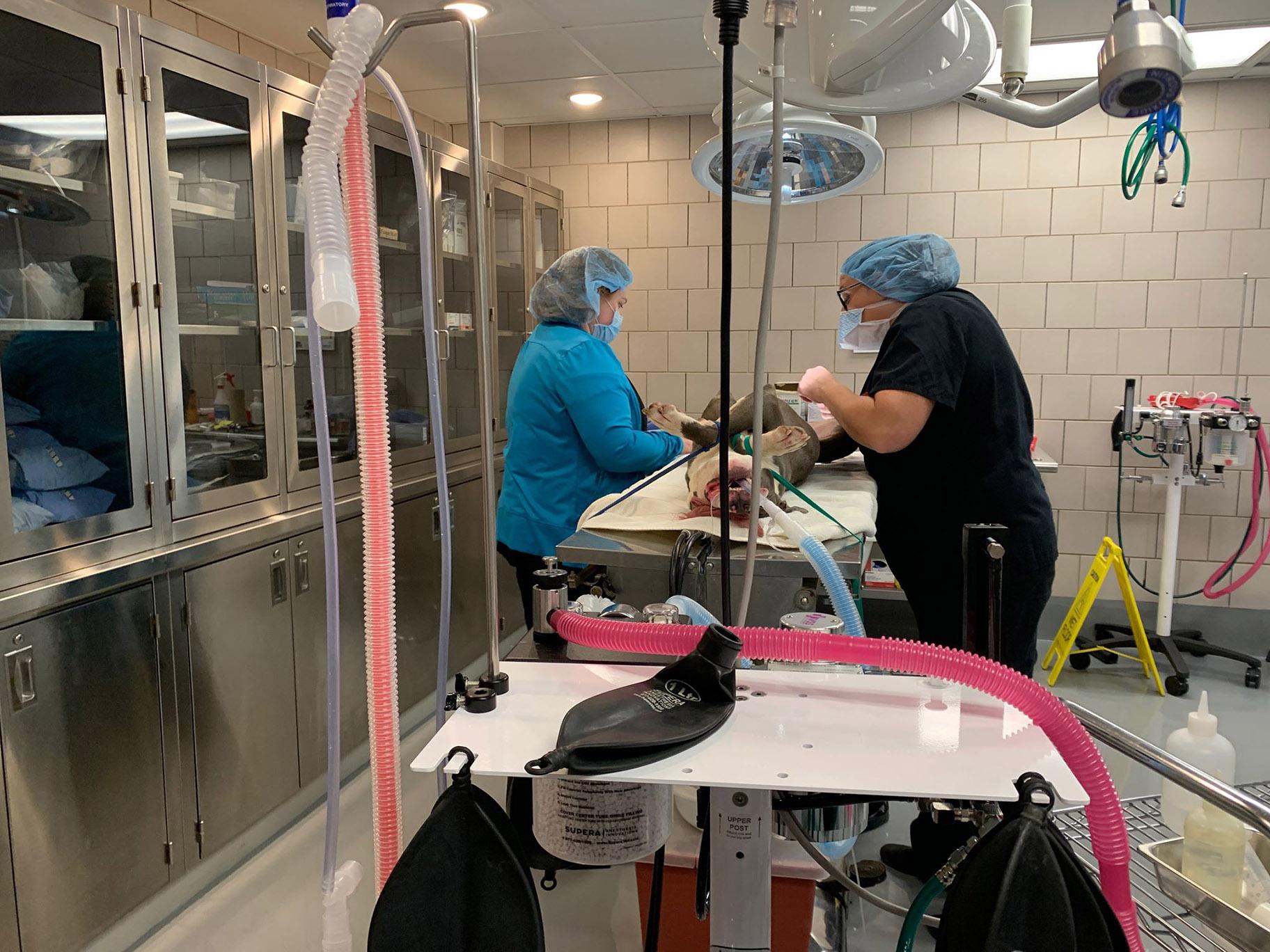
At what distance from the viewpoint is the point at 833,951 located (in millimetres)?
1754

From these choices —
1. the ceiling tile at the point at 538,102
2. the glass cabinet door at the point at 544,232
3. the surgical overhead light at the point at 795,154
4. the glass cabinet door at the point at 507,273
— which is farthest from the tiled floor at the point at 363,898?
the ceiling tile at the point at 538,102

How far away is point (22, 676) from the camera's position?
183 cm

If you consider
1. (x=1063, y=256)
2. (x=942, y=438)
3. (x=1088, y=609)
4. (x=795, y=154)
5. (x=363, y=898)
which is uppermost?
(x=1063, y=256)

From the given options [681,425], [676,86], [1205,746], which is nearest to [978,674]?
[1205,746]

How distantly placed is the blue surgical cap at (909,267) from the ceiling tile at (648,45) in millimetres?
1333

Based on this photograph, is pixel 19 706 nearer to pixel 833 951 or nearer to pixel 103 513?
pixel 103 513

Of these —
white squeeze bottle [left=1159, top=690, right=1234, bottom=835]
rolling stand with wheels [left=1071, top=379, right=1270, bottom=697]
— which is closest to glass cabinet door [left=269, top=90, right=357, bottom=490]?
white squeeze bottle [left=1159, top=690, right=1234, bottom=835]

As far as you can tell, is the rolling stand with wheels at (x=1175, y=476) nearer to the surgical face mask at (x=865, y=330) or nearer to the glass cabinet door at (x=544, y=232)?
the surgical face mask at (x=865, y=330)

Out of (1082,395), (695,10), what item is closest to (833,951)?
(695,10)

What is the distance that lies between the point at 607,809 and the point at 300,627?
2045 mm

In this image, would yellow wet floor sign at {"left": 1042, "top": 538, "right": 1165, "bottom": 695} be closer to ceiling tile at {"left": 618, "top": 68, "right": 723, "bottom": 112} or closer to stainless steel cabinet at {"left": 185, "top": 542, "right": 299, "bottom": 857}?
ceiling tile at {"left": 618, "top": 68, "right": 723, "bottom": 112}

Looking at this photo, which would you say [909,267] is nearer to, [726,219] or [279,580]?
[726,219]

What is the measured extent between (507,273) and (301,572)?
2053mm

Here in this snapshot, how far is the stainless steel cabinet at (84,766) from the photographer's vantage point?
72.6 inches
